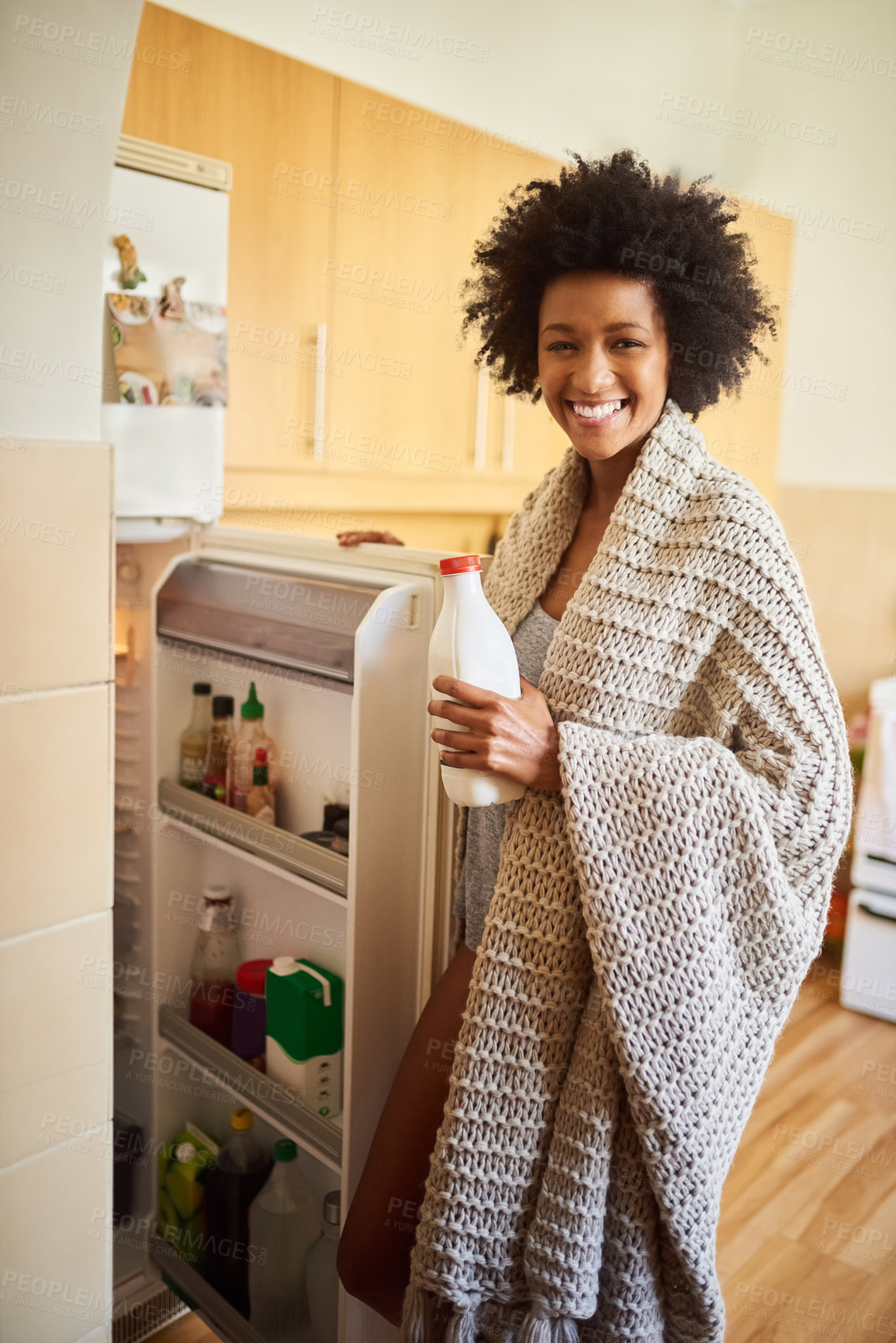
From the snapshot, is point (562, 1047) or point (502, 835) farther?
point (502, 835)

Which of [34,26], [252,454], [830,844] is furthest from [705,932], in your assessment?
[252,454]

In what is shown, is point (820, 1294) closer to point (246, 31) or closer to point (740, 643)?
point (740, 643)

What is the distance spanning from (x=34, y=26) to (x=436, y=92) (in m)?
1.69

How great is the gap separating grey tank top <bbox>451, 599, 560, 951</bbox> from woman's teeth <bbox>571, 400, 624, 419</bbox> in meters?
0.23

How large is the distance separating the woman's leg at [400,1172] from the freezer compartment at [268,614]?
0.42 m

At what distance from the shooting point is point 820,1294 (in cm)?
177

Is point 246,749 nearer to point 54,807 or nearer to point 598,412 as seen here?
point 54,807

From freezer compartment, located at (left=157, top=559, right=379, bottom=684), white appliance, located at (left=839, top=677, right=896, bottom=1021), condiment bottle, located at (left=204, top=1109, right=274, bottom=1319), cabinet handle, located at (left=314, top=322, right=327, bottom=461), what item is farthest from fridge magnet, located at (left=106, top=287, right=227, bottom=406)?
white appliance, located at (left=839, top=677, right=896, bottom=1021)

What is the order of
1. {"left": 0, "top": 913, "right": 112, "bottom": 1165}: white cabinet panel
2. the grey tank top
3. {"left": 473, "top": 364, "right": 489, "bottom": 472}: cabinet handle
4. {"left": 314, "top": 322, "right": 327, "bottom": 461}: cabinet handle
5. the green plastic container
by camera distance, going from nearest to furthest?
{"left": 0, "top": 913, "right": 112, "bottom": 1165}: white cabinet panel
the grey tank top
the green plastic container
{"left": 314, "top": 322, "right": 327, "bottom": 461}: cabinet handle
{"left": 473, "top": 364, "right": 489, "bottom": 472}: cabinet handle

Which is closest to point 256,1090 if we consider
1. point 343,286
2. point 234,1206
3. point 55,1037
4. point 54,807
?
point 234,1206

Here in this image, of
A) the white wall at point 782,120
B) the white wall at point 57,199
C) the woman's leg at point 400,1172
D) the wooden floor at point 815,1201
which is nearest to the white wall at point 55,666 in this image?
the white wall at point 57,199

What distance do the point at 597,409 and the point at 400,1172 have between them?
900 millimetres

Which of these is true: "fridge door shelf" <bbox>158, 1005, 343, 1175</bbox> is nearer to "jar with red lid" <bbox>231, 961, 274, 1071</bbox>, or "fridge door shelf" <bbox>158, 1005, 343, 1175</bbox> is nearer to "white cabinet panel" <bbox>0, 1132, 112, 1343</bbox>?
"jar with red lid" <bbox>231, 961, 274, 1071</bbox>

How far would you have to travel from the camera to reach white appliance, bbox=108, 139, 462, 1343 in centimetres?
131
